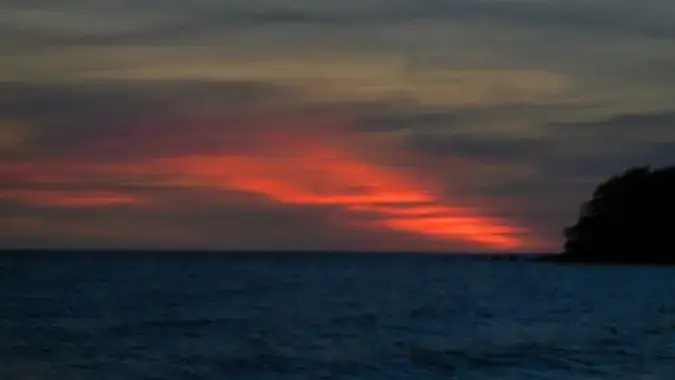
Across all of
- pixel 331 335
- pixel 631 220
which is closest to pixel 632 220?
pixel 631 220

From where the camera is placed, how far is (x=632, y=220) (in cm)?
18138

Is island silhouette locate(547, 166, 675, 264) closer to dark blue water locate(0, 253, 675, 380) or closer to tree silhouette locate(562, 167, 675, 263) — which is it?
tree silhouette locate(562, 167, 675, 263)

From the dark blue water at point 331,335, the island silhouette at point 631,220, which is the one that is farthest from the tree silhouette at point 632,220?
the dark blue water at point 331,335

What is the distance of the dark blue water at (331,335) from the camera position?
37.6 m

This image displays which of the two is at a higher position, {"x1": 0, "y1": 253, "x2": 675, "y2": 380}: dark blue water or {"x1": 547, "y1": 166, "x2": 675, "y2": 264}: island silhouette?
{"x1": 547, "y1": 166, "x2": 675, "y2": 264}: island silhouette

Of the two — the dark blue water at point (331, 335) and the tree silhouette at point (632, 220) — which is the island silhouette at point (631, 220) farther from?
the dark blue water at point (331, 335)

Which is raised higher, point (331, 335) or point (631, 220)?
point (631, 220)

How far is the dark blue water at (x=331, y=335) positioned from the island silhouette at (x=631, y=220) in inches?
3392

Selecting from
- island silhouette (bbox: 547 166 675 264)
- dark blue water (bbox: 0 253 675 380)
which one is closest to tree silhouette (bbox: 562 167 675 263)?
island silhouette (bbox: 547 166 675 264)

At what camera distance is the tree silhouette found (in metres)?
182

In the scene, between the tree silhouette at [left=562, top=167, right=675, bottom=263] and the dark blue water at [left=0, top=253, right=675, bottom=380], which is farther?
the tree silhouette at [left=562, top=167, right=675, bottom=263]

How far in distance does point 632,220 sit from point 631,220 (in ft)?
0.53

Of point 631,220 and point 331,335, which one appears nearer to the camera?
point 331,335

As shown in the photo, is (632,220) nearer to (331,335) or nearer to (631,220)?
(631,220)
